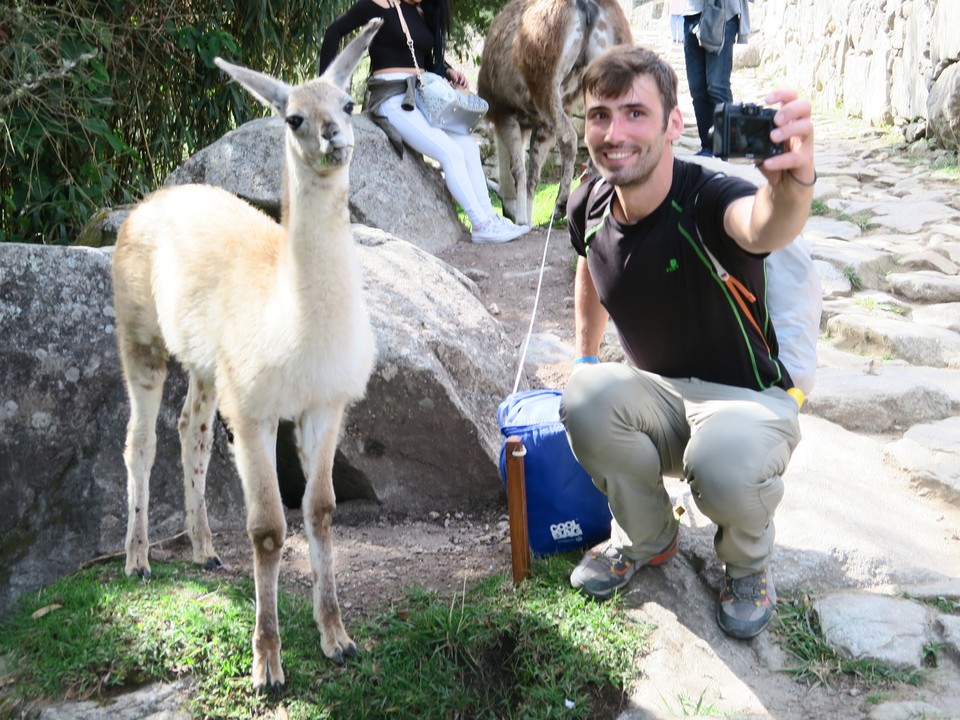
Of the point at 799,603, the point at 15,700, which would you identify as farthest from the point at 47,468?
the point at 799,603

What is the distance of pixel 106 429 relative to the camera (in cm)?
392

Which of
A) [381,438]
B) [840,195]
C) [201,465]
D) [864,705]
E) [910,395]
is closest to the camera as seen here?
[864,705]

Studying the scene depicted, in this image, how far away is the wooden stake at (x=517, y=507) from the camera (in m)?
3.14

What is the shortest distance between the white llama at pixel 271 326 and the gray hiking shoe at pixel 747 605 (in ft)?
3.78

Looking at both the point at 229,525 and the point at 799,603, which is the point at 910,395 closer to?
the point at 799,603

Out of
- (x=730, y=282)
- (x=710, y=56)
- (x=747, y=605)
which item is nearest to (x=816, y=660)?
(x=747, y=605)

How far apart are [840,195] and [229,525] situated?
5969 mm

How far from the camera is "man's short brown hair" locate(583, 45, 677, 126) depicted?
2.94 metres

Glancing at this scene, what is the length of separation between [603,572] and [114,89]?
15.8 ft

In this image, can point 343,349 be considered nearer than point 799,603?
Yes

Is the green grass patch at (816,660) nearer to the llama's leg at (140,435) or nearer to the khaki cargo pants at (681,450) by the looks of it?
the khaki cargo pants at (681,450)

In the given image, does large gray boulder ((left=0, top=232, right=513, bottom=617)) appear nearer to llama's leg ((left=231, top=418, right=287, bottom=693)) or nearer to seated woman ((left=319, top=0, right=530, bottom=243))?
llama's leg ((left=231, top=418, right=287, bottom=693))

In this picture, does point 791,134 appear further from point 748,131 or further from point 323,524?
point 323,524

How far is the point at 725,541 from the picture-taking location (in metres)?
2.95
